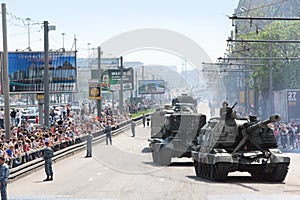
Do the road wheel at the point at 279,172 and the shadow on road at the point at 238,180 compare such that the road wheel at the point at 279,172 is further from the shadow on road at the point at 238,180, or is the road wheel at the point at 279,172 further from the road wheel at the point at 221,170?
the road wheel at the point at 221,170

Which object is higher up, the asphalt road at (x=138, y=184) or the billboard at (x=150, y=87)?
the billboard at (x=150, y=87)

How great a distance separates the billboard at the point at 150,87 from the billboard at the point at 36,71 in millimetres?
66635

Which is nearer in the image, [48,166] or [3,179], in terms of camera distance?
[3,179]

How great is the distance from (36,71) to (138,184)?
88.6 ft

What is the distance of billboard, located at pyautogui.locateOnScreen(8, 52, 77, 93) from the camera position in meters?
47.0

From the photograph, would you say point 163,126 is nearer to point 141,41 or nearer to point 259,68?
point 141,41

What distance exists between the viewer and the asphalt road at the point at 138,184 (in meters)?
18.6

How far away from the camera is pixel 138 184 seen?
21.8 metres

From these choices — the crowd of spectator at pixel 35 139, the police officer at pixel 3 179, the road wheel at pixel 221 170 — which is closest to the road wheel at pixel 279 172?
the road wheel at pixel 221 170

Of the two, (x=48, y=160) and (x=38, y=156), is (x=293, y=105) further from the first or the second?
(x=48, y=160)

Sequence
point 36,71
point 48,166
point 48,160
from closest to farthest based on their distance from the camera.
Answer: point 48,160 → point 48,166 → point 36,71

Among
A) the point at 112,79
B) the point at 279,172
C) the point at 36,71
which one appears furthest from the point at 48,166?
the point at 112,79

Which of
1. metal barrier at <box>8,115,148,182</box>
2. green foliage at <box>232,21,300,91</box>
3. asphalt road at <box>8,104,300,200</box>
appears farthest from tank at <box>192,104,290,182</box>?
green foliage at <box>232,21,300,91</box>

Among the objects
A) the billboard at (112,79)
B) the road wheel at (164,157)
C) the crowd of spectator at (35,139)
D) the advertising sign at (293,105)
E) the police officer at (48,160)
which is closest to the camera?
the police officer at (48,160)
